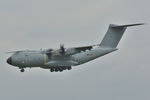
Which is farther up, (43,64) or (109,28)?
(109,28)

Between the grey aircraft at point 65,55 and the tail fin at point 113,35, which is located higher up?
the tail fin at point 113,35

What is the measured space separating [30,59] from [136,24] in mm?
10290

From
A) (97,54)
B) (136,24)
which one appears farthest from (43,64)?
(136,24)

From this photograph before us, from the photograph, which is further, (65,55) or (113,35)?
(113,35)

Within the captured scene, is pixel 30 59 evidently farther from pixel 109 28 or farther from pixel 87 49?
pixel 109 28

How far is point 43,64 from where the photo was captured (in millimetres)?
51031

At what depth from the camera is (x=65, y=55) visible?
51.6 metres

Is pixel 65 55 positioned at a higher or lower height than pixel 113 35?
lower

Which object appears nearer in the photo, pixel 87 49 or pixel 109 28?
pixel 87 49

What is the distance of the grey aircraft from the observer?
5016 centimetres

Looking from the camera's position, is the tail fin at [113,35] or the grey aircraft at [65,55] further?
the tail fin at [113,35]

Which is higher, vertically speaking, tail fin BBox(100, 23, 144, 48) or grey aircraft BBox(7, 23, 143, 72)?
tail fin BBox(100, 23, 144, 48)

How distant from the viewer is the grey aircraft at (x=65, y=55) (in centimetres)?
5016

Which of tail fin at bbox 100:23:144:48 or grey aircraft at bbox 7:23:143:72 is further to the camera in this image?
tail fin at bbox 100:23:144:48
